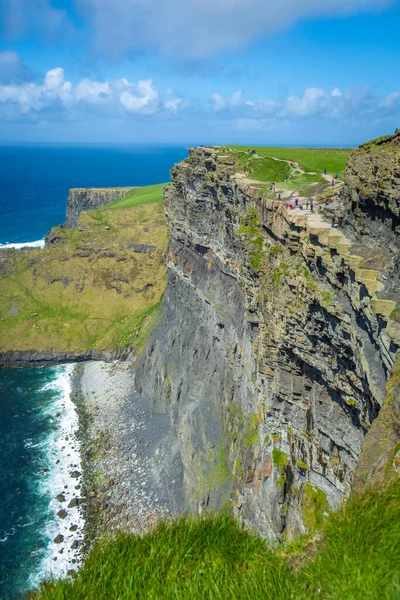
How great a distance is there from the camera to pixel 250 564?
1283cm

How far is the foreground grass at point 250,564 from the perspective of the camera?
10.5 m

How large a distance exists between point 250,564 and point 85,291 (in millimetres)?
102900

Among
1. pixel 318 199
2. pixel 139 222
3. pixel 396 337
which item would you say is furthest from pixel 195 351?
pixel 139 222

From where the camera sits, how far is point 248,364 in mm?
43969

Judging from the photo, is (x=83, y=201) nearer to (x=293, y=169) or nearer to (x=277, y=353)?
(x=293, y=169)

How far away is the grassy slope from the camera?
99.2 m

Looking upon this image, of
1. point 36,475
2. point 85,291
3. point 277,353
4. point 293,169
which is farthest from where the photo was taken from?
point 85,291

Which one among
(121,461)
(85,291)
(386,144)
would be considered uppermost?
(386,144)

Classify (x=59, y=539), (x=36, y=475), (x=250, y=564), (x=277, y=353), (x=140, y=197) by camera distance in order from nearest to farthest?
(x=250, y=564) → (x=277, y=353) → (x=59, y=539) → (x=36, y=475) → (x=140, y=197)

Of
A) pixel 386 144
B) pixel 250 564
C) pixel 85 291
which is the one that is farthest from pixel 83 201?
pixel 250 564

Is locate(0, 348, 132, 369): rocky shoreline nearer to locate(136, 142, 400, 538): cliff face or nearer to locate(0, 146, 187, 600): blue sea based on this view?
locate(0, 146, 187, 600): blue sea

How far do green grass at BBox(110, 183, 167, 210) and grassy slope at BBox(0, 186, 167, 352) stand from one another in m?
32.4

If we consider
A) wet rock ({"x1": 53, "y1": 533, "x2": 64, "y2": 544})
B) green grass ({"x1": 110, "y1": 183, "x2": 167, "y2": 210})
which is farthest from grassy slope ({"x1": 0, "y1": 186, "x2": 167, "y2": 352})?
wet rock ({"x1": 53, "y1": 533, "x2": 64, "y2": 544})

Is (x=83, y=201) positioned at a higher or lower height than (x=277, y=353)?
lower
